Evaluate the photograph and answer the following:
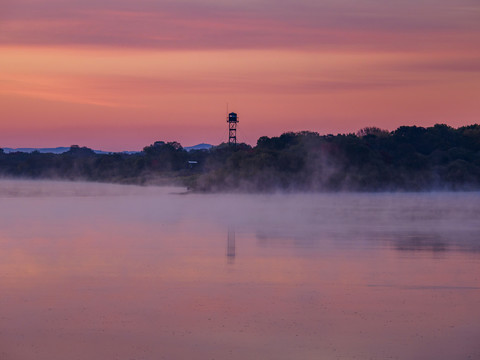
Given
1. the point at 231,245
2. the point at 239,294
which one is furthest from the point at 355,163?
the point at 239,294

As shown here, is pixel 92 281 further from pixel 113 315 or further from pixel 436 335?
pixel 436 335

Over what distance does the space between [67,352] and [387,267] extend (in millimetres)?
11048

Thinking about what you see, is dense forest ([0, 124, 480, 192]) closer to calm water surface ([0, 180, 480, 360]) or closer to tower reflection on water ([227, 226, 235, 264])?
tower reflection on water ([227, 226, 235, 264])

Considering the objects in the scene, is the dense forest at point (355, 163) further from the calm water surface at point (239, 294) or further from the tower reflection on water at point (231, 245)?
the calm water surface at point (239, 294)

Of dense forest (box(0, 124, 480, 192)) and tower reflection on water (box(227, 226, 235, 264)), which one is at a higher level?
dense forest (box(0, 124, 480, 192))

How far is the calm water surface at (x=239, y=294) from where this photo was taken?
12039 mm

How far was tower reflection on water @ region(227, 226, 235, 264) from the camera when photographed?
22.4 meters

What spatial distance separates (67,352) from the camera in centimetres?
1162

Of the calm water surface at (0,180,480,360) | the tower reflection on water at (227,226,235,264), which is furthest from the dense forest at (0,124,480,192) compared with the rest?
the calm water surface at (0,180,480,360)

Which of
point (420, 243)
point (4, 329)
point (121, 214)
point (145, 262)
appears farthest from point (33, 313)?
point (121, 214)

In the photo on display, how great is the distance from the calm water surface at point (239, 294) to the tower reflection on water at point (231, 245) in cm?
4

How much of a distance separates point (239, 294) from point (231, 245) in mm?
9710

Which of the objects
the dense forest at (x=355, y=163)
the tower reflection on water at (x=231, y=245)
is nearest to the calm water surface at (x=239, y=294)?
the tower reflection on water at (x=231, y=245)

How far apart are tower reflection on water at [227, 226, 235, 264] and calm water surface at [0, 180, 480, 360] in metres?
0.04
